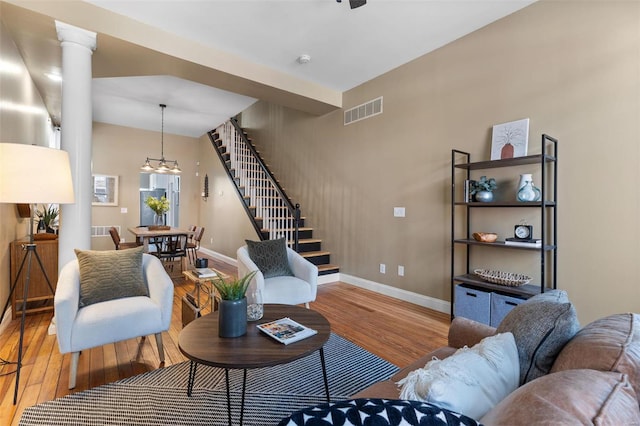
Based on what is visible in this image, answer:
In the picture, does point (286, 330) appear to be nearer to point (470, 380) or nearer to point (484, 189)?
point (470, 380)

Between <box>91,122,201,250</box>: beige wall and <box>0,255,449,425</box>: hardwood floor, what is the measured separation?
4.54 metres

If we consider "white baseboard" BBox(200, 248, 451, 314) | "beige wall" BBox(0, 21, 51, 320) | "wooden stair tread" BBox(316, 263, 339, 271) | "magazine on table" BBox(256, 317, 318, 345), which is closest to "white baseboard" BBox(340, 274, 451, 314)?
"white baseboard" BBox(200, 248, 451, 314)

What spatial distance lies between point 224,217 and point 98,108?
3.36 m

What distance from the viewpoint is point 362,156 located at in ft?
14.9

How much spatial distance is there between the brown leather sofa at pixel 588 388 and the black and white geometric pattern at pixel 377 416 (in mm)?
117

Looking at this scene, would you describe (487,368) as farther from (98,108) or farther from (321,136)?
(98,108)

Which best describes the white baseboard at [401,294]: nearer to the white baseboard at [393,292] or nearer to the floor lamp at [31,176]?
the white baseboard at [393,292]

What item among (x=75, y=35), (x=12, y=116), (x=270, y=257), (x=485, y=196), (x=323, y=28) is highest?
(x=323, y=28)

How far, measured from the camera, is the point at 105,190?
7.17 metres

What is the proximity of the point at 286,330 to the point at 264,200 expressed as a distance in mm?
4330

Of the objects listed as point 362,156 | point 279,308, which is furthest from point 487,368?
point 362,156

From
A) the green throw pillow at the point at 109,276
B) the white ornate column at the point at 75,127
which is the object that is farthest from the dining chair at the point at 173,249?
the green throw pillow at the point at 109,276

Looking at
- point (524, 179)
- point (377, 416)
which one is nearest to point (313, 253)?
point (524, 179)

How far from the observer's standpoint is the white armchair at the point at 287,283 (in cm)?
292
